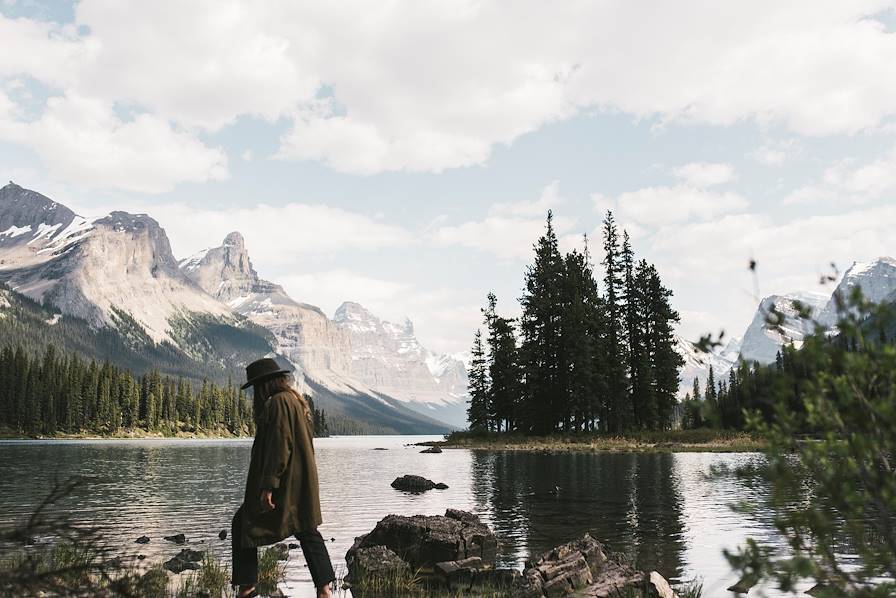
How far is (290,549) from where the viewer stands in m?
17.5

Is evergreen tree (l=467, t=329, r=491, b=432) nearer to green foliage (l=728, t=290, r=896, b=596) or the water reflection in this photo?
the water reflection

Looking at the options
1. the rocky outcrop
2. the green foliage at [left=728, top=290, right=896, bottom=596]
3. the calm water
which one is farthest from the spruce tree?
the green foliage at [left=728, top=290, right=896, bottom=596]

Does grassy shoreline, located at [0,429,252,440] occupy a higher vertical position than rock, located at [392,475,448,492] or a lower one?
lower

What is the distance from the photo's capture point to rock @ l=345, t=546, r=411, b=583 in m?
13.4

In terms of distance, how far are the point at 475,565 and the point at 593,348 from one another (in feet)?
191

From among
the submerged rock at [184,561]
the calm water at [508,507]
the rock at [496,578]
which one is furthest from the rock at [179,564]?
the rock at [496,578]

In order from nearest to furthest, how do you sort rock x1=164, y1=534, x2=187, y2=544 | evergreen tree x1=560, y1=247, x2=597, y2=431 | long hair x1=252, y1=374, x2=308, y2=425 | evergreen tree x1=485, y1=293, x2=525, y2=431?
long hair x1=252, y1=374, x2=308, y2=425 → rock x1=164, y1=534, x2=187, y2=544 → evergreen tree x1=560, y1=247, x2=597, y2=431 → evergreen tree x1=485, y1=293, x2=525, y2=431

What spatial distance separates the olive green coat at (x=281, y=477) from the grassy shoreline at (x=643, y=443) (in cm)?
5218

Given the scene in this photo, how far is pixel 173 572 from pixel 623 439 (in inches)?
2188

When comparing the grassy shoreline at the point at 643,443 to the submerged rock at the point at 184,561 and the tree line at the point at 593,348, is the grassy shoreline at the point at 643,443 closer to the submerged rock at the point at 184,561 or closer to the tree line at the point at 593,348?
the tree line at the point at 593,348

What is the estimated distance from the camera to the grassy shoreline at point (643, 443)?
58594mm

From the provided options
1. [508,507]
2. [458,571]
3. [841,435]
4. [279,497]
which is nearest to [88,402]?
[508,507]

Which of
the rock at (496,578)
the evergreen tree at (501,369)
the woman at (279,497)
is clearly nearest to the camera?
the woman at (279,497)

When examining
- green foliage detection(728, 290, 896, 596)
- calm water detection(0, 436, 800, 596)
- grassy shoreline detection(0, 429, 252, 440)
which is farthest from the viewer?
grassy shoreline detection(0, 429, 252, 440)
